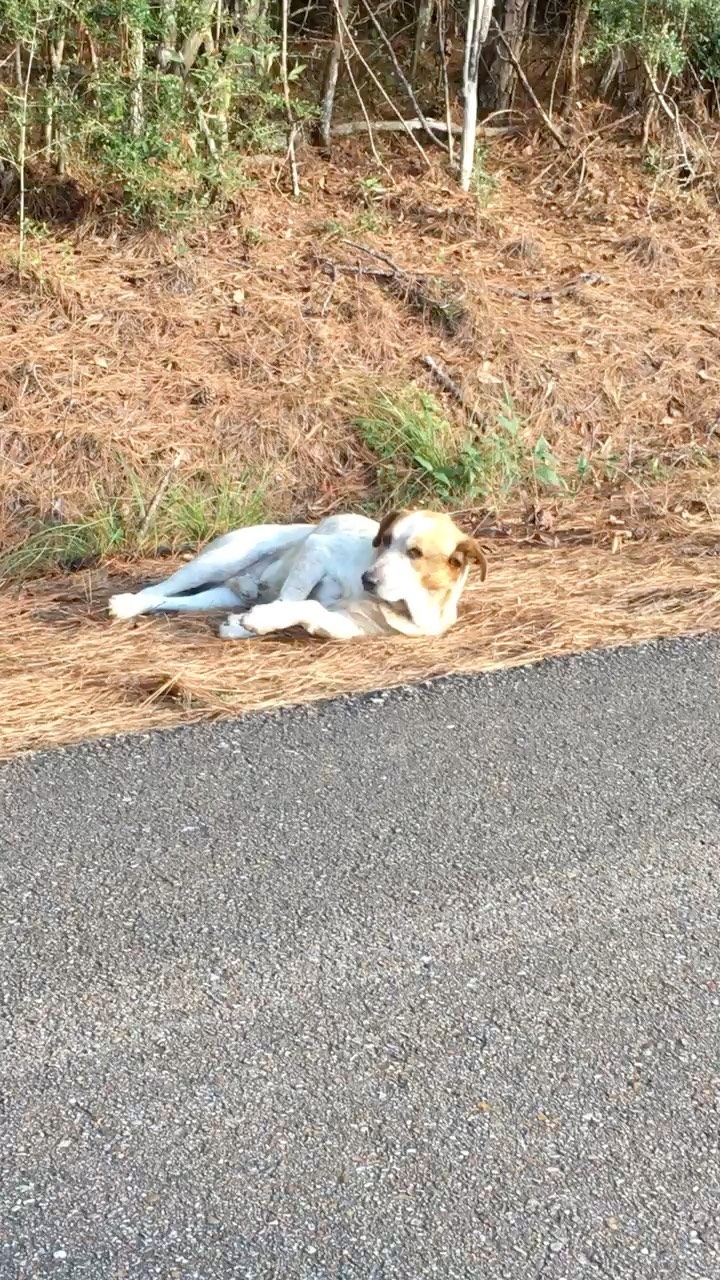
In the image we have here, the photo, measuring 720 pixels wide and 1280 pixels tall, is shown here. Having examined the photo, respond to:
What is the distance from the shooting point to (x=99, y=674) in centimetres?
536

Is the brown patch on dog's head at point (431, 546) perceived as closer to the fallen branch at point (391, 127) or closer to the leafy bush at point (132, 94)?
the leafy bush at point (132, 94)

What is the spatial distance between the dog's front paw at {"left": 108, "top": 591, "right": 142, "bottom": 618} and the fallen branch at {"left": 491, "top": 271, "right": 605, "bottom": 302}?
4.72 meters

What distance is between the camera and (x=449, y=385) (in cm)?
886

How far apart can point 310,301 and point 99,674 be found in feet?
15.2

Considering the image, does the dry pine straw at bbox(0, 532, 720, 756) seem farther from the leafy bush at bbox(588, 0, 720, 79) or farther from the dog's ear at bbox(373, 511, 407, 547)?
the leafy bush at bbox(588, 0, 720, 79)

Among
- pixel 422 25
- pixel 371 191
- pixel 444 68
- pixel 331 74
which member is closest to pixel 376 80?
pixel 331 74

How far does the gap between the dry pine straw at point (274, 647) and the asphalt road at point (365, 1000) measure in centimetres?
26

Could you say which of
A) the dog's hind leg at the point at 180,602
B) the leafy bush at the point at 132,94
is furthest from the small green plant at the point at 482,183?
the dog's hind leg at the point at 180,602

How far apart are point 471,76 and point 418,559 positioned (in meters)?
6.18

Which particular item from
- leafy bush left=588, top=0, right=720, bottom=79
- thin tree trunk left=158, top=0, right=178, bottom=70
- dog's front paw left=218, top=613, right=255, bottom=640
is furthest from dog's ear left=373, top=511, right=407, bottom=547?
leafy bush left=588, top=0, right=720, bottom=79

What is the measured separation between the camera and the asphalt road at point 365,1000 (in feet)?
8.87

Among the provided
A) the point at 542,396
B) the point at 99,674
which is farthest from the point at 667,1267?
the point at 542,396

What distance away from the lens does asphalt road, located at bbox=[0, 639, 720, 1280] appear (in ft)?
8.87

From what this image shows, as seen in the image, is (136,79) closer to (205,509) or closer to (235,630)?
(205,509)
